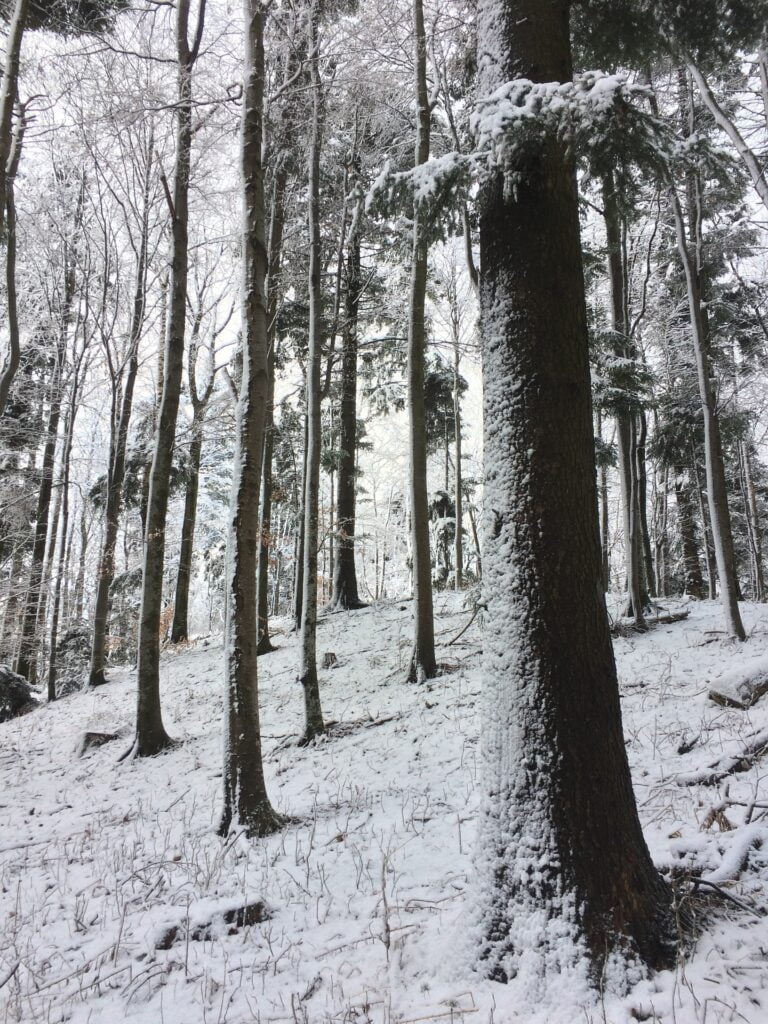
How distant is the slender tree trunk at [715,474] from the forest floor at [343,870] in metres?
0.58

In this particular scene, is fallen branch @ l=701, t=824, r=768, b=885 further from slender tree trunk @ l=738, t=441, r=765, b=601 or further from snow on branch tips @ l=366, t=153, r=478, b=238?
slender tree trunk @ l=738, t=441, r=765, b=601

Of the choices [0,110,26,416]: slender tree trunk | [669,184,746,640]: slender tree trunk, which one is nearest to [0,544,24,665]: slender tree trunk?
[0,110,26,416]: slender tree trunk

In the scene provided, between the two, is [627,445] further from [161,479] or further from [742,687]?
[161,479]

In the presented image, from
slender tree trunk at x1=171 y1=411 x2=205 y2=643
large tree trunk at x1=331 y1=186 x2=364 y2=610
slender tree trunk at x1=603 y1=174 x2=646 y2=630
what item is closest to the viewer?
slender tree trunk at x1=603 y1=174 x2=646 y2=630

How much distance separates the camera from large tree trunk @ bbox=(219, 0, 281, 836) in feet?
16.5

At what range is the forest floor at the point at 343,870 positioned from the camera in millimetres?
2516

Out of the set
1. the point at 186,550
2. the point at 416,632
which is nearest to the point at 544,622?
the point at 416,632

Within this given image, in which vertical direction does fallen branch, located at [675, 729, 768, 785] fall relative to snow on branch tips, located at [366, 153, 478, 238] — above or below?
below

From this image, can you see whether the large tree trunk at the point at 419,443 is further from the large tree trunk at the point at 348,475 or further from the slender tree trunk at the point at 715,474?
the large tree trunk at the point at 348,475

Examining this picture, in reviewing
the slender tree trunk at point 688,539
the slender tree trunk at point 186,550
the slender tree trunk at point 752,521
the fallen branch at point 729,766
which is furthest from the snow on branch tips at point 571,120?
the slender tree trunk at point 752,521

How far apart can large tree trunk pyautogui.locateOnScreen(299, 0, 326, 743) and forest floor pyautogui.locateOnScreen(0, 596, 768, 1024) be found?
635mm

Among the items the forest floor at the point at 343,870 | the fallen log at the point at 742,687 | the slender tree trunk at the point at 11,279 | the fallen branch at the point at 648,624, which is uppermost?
the slender tree trunk at the point at 11,279

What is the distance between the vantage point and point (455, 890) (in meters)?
3.39

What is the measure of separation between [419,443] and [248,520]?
425cm
